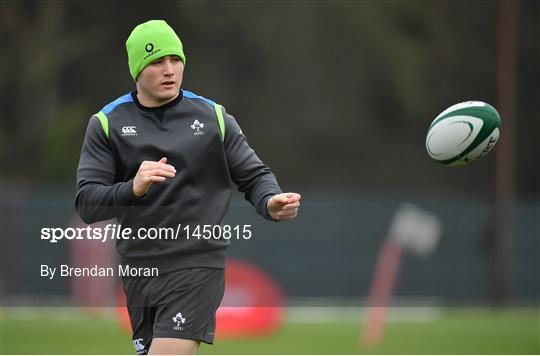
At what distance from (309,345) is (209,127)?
721cm

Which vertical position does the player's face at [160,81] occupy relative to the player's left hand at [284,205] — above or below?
above

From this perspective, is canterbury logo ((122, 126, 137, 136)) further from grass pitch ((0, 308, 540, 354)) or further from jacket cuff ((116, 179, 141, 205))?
grass pitch ((0, 308, 540, 354))

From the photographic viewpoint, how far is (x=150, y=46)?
5031mm

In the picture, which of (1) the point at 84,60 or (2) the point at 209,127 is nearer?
(2) the point at 209,127

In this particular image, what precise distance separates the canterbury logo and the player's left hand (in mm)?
604

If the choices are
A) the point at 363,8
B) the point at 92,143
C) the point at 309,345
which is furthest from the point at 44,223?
the point at 92,143

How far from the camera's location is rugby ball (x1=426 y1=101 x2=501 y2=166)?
5.46 m

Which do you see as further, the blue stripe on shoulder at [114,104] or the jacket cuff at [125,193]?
the blue stripe on shoulder at [114,104]

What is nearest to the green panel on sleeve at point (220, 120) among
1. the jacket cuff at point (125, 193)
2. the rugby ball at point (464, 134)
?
the jacket cuff at point (125, 193)

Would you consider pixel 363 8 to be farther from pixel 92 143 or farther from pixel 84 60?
pixel 92 143

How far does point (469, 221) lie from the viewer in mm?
18422

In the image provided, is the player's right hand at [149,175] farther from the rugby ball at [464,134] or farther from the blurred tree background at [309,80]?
the blurred tree background at [309,80]

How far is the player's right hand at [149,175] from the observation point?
4656mm

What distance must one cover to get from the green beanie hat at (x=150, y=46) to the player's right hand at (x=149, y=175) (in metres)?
0.51
